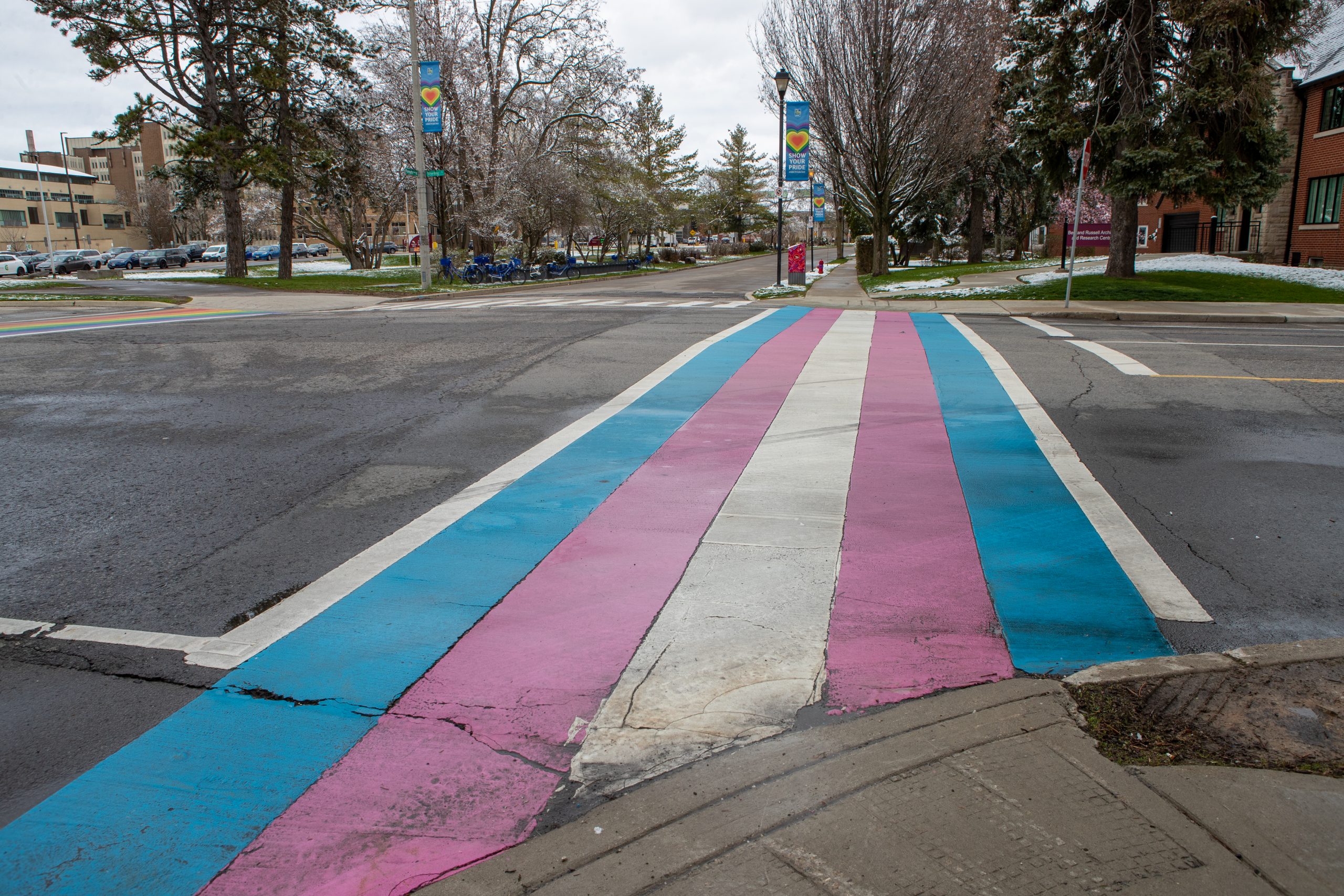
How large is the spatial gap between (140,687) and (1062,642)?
4026 millimetres

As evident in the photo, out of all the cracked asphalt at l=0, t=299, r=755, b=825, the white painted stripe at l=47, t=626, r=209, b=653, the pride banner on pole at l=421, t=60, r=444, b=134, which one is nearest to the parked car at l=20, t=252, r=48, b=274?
the pride banner on pole at l=421, t=60, r=444, b=134

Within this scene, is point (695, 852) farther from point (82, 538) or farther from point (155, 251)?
point (155, 251)

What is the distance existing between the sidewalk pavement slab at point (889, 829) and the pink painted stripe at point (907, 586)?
0.44 metres

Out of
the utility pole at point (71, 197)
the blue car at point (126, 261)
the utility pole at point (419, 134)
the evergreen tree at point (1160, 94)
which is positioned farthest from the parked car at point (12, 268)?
the evergreen tree at point (1160, 94)

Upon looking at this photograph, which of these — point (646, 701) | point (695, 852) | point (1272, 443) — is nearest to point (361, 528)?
point (646, 701)

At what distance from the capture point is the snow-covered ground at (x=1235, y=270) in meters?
23.4

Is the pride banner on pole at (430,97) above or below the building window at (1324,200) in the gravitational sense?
above

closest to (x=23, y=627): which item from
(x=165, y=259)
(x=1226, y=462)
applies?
(x=1226, y=462)

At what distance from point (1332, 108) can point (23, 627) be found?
123 feet

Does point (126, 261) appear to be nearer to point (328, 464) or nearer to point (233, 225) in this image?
point (233, 225)

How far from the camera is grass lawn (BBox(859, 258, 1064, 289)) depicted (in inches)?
1142

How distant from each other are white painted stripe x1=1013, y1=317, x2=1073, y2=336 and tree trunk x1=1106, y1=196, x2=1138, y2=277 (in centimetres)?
747

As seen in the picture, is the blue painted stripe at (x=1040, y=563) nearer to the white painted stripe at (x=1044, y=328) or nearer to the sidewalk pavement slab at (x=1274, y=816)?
the sidewalk pavement slab at (x=1274, y=816)

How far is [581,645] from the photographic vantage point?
158 inches
